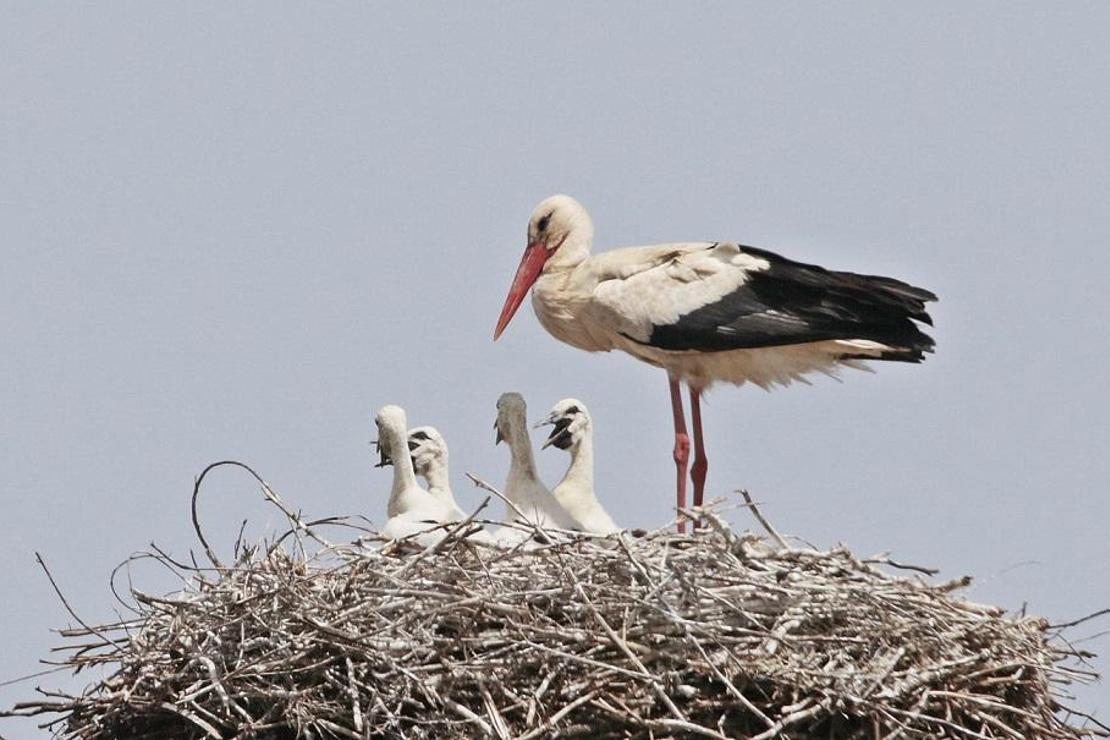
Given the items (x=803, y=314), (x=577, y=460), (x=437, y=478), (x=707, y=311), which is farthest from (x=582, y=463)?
(x=803, y=314)

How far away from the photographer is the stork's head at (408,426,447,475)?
28.9ft

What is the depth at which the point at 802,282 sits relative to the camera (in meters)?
9.68

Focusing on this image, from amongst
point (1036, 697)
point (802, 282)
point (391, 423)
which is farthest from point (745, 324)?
point (1036, 697)

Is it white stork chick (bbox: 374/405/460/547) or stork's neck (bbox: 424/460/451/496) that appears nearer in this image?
white stork chick (bbox: 374/405/460/547)

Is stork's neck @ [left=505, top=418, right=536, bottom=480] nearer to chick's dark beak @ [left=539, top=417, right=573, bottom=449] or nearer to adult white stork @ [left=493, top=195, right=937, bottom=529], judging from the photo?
chick's dark beak @ [left=539, top=417, right=573, bottom=449]

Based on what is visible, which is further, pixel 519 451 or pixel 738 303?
pixel 738 303

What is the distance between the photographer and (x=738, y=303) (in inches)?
385

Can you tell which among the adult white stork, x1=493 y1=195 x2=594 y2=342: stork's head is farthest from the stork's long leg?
x1=493 y1=195 x2=594 y2=342: stork's head

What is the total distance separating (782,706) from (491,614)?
0.84 metres

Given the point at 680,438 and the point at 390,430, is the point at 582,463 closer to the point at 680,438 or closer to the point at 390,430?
the point at 390,430

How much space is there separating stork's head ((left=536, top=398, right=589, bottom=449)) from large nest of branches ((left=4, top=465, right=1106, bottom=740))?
5.17ft

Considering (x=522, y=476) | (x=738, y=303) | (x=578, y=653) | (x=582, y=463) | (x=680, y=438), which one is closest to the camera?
(x=578, y=653)

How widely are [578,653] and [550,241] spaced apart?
3.56 m

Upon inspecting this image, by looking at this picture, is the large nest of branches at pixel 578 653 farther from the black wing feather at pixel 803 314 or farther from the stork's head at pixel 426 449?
the black wing feather at pixel 803 314
